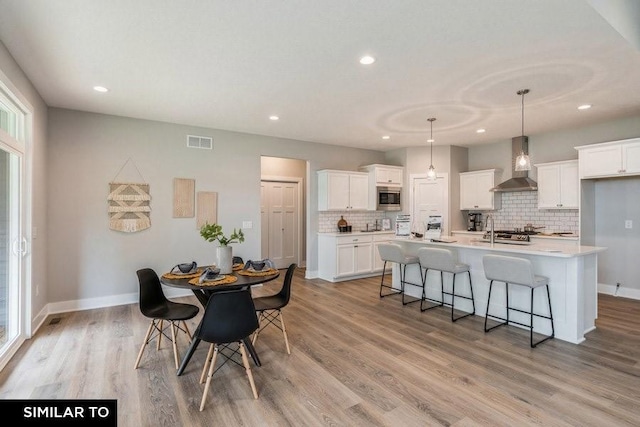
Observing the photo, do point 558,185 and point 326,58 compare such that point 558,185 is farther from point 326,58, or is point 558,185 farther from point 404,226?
point 326,58

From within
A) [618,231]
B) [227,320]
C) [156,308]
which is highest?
[618,231]

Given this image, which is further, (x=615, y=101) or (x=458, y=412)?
(x=615, y=101)

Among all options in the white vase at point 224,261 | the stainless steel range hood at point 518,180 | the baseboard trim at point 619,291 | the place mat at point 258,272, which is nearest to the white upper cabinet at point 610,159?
the stainless steel range hood at point 518,180

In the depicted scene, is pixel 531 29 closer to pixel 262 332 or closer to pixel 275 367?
pixel 275 367

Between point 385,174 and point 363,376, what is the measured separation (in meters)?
4.81

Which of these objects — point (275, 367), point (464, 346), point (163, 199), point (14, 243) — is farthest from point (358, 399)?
point (163, 199)

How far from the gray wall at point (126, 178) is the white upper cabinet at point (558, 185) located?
15.9ft

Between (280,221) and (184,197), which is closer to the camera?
(184,197)

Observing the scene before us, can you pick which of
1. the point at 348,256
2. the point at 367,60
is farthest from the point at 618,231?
the point at 367,60

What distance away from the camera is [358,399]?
2316mm

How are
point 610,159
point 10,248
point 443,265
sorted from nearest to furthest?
point 10,248, point 443,265, point 610,159

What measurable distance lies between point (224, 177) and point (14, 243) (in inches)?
109

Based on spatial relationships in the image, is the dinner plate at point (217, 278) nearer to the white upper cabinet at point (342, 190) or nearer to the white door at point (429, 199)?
the white upper cabinet at point (342, 190)

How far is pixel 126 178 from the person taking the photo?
183 inches
